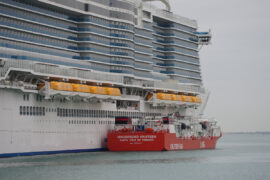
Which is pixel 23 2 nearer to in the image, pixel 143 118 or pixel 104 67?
pixel 104 67

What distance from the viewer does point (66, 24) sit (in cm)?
7688

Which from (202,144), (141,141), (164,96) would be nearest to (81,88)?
(141,141)

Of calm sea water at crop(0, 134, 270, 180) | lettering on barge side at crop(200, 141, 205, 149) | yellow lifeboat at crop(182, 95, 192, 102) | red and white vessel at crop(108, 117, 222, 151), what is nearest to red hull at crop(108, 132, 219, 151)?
red and white vessel at crop(108, 117, 222, 151)

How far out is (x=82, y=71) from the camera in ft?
242

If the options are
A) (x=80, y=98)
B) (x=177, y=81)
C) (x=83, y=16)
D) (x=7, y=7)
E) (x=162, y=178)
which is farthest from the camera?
(x=177, y=81)

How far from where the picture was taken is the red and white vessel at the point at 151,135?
75438 millimetres

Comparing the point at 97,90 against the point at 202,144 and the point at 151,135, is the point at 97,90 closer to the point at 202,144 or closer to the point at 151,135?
the point at 151,135

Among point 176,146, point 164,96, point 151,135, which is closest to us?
point 151,135

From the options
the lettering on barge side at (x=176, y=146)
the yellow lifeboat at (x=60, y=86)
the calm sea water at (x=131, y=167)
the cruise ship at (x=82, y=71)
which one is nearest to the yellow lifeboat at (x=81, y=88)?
the cruise ship at (x=82, y=71)

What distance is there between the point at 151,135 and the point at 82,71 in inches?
499

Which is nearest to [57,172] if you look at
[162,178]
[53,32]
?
[162,178]

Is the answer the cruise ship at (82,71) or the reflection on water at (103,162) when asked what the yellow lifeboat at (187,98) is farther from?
the reflection on water at (103,162)

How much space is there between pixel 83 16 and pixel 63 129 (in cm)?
1754

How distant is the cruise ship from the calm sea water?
4.23m
